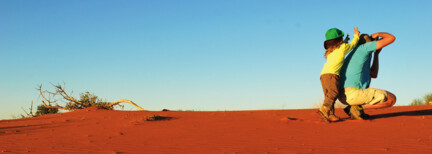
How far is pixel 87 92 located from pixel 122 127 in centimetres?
673

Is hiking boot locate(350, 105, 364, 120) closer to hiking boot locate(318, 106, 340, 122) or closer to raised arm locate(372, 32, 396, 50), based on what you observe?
hiking boot locate(318, 106, 340, 122)

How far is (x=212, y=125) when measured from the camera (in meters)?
7.50

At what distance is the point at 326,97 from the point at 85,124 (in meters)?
4.98

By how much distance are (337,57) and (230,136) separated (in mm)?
2222

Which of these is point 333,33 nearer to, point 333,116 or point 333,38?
point 333,38

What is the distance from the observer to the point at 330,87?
669cm

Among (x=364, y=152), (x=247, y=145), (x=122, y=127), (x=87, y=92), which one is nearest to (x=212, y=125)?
(x=122, y=127)

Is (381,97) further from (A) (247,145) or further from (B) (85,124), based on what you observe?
(B) (85,124)

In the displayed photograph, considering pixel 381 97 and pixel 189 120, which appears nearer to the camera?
pixel 381 97

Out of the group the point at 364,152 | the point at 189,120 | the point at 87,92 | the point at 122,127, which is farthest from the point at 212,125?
the point at 87,92

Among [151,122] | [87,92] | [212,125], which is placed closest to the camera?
[212,125]

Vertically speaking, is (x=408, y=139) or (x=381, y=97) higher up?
(x=381, y=97)

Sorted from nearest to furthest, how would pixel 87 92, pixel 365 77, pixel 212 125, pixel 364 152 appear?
pixel 364 152 < pixel 365 77 < pixel 212 125 < pixel 87 92

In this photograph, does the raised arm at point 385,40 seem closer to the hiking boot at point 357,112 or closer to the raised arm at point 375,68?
the raised arm at point 375,68
